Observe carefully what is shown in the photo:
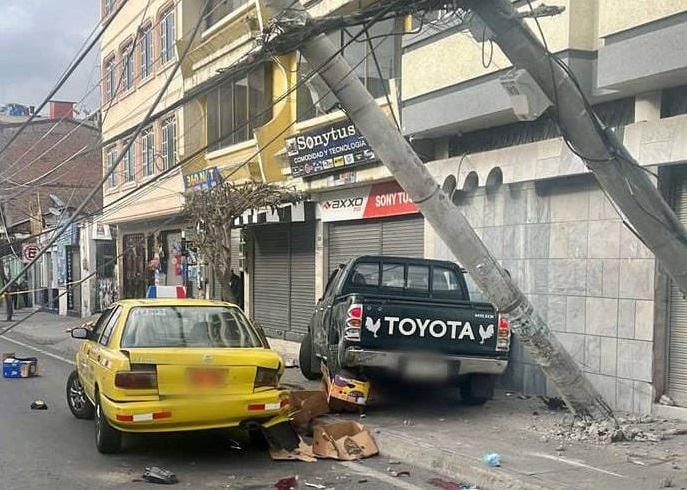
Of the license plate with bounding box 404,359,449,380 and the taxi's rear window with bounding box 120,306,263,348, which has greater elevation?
the taxi's rear window with bounding box 120,306,263,348

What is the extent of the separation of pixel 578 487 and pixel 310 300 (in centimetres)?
1115

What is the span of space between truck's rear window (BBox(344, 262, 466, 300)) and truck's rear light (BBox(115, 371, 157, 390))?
4.09 m

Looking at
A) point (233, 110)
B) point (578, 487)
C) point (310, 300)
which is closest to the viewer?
point (578, 487)

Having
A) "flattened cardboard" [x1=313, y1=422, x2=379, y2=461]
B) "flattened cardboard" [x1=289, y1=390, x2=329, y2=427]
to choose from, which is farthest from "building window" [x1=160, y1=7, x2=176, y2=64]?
"flattened cardboard" [x1=313, y1=422, x2=379, y2=461]

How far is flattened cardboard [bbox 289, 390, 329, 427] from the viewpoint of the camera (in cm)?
894

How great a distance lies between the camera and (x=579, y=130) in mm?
5688

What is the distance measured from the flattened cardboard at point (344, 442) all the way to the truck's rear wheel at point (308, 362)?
13.6 feet

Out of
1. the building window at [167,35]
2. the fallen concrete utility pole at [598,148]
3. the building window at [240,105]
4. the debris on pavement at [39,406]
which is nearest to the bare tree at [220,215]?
the building window at [240,105]

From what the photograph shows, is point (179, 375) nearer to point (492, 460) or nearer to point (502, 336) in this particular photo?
point (492, 460)

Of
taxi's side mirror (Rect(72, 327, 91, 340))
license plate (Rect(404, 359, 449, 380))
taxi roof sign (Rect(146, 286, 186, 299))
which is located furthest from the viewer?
taxi roof sign (Rect(146, 286, 186, 299))

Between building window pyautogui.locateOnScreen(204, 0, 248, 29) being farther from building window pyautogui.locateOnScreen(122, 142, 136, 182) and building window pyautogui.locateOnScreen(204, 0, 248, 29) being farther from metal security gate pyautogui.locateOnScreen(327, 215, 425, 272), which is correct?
metal security gate pyautogui.locateOnScreen(327, 215, 425, 272)

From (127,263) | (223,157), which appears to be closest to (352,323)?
(223,157)

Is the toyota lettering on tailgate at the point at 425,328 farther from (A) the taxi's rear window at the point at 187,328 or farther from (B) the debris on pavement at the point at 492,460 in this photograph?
(B) the debris on pavement at the point at 492,460

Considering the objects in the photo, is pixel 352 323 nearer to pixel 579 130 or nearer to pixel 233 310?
pixel 233 310
